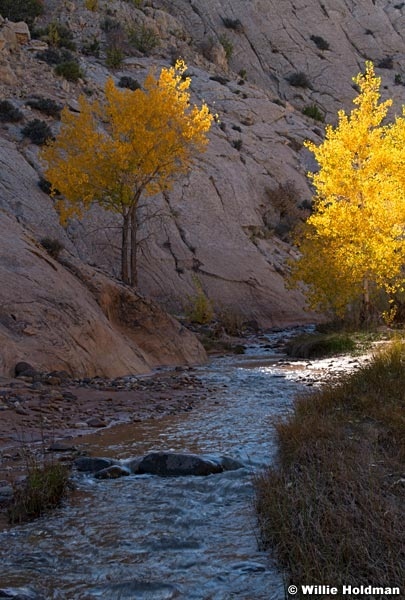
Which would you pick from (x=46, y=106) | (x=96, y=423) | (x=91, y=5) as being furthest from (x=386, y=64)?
(x=96, y=423)

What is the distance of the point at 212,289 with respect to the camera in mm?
26203

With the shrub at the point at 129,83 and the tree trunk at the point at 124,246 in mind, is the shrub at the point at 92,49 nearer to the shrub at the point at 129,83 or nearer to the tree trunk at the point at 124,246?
the shrub at the point at 129,83

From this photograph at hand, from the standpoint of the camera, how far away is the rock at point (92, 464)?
5664 mm

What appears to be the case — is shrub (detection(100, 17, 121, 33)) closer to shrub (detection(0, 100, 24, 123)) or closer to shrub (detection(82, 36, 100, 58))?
shrub (detection(82, 36, 100, 58))

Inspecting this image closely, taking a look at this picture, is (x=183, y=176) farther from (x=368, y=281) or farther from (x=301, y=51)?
(x=301, y=51)

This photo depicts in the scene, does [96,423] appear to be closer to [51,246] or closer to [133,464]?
[133,464]

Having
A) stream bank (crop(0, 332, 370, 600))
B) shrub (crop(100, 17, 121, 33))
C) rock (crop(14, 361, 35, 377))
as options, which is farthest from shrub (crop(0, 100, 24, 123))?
stream bank (crop(0, 332, 370, 600))

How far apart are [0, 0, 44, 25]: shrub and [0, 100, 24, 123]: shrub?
1499 centimetres

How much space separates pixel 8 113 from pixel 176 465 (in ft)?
86.3

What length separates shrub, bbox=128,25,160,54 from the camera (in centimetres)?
4147

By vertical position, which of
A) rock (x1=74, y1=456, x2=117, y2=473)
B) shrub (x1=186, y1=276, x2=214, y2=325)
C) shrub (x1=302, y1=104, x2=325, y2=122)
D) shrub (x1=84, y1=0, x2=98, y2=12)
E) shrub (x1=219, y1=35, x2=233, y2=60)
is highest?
shrub (x1=84, y1=0, x2=98, y2=12)

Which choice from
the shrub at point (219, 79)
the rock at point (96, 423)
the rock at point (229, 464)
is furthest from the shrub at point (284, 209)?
the rock at point (229, 464)

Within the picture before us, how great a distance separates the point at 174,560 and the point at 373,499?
1.34 metres

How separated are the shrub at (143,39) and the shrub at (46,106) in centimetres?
1431
